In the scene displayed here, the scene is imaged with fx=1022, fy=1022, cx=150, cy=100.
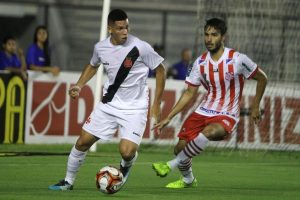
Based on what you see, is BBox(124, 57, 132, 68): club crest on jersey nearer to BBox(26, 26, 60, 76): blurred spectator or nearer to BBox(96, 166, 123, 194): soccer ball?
BBox(96, 166, 123, 194): soccer ball

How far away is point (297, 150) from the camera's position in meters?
19.4

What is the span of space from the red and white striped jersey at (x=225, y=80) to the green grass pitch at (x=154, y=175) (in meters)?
0.98

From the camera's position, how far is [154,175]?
14.2m

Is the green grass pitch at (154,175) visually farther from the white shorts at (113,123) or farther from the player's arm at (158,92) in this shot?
the player's arm at (158,92)

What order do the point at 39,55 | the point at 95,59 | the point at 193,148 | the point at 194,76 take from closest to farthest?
the point at 95,59 → the point at 193,148 → the point at 194,76 → the point at 39,55

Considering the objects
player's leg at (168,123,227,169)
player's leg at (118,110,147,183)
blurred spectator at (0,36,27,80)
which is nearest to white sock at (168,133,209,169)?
player's leg at (168,123,227,169)

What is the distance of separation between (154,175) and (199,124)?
6.67 ft

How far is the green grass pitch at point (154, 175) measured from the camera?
1134 centimetres

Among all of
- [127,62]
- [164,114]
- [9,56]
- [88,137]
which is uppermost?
[127,62]

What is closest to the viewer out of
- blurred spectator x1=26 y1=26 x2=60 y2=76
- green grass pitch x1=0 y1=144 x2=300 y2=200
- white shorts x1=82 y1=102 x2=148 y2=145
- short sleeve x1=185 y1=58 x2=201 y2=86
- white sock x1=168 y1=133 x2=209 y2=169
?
green grass pitch x1=0 y1=144 x2=300 y2=200

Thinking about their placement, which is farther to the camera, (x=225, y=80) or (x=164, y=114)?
(x=164, y=114)

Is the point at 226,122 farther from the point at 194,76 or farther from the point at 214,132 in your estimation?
the point at 194,76

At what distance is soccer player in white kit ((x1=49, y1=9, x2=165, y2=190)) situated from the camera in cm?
1141

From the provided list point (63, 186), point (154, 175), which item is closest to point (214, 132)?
point (63, 186)
